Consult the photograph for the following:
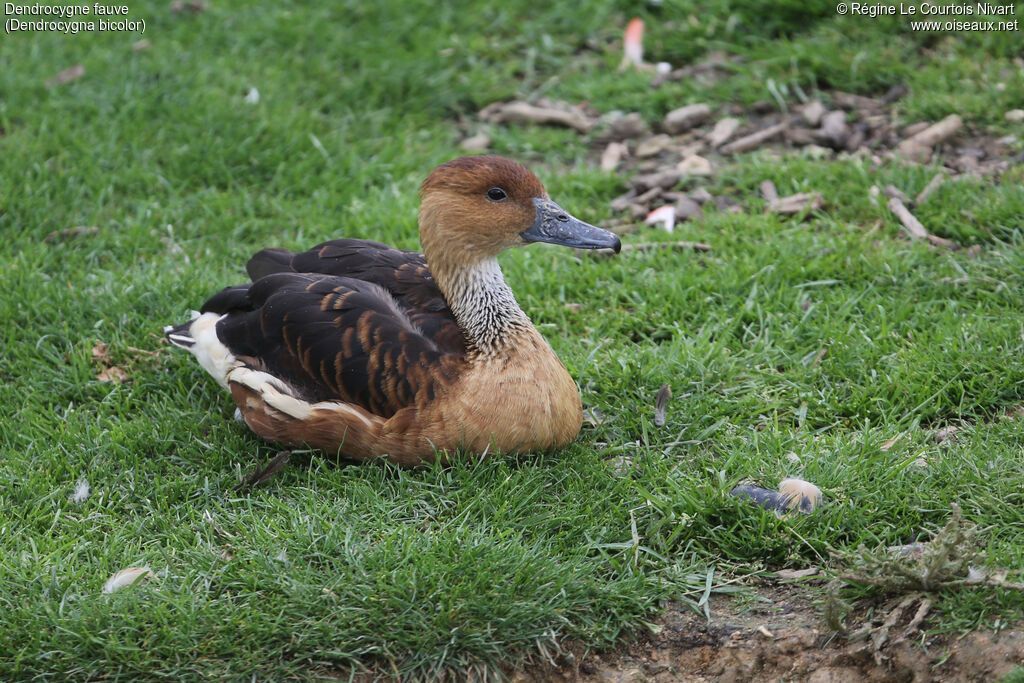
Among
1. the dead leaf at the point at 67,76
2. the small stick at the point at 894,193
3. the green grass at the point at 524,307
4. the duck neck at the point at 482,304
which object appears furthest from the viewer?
the dead leaf at the point at 67,76

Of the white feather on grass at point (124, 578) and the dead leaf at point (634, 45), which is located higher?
the dead leaf at point (634, 45)

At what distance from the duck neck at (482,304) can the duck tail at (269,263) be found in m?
0.74

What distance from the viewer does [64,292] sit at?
4.90m

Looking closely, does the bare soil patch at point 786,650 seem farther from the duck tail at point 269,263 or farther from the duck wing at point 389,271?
the duck tail at point 269,263

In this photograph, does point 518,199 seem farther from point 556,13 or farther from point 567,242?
point 556,13

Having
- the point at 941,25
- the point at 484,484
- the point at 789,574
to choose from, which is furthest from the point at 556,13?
the point at 789,574

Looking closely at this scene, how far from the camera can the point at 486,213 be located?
393 cm

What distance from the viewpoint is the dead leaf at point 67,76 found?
650cm

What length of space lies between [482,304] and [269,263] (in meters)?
1.06

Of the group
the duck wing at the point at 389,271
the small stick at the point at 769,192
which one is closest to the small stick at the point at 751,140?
the small stick at the point at 769,192

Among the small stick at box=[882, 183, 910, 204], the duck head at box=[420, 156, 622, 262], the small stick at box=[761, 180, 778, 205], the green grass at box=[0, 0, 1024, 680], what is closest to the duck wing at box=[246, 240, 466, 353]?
the duck head at box=[420, 156, 622, 262]

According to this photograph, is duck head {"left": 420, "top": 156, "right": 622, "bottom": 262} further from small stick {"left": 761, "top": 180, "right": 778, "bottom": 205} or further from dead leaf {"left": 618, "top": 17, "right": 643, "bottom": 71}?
dead leaf {"left": 618, "top": 17, "right": 643, "bottom": 71}

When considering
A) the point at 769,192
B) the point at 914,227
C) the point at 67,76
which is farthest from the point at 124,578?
the point at 67,76

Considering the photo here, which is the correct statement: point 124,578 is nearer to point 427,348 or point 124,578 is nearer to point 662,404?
point 427,348
